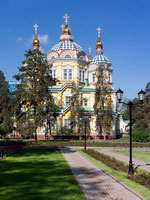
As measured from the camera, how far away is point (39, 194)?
27.2 feet

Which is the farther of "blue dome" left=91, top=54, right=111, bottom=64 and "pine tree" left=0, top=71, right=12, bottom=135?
"blue dome" left=91, top=54, right=111, bottom=64

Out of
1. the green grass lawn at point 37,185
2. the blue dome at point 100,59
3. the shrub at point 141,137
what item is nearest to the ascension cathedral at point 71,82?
the blue dome at point 100,59

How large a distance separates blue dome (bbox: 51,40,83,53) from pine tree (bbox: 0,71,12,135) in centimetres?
1263

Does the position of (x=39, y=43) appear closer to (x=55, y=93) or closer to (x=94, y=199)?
(x=55, y=93)

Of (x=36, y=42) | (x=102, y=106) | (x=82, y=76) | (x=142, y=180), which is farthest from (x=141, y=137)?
(x=36, y=42)

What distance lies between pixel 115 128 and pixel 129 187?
36.7m

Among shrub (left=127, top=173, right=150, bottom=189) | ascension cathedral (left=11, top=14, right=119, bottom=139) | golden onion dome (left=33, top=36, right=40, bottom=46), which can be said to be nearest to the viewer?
shrub (left=127, top=173, right=150, bottom=189)

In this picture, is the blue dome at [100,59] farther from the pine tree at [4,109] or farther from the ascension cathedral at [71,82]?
the pine tree at [4,109]

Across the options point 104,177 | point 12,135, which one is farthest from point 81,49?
point 104,177

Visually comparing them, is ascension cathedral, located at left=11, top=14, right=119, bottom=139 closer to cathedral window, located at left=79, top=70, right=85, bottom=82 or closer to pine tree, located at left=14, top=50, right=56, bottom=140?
cathedral window, located at left=79, top=70, right=85, bottom=82

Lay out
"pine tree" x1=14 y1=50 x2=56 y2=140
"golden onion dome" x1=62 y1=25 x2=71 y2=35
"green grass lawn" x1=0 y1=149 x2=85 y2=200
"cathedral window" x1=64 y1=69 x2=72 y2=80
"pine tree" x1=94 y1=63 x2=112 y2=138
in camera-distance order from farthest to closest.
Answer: "golden onion dome" x1=62 y1=25 x2=71 y2=35 → "cathedral window" x1=64 y1=69 x2=72 y2=80 → "pine tree" x1=94 y1=63 x2=112 y2=138 → "pine tree" x1=14 y1=50 x2=56 y2=140 → "green grass lawn" x1=0 y1=149 x2=85 y2=200

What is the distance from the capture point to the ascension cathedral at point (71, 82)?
41.9m

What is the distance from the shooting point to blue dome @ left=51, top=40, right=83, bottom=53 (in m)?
49.0

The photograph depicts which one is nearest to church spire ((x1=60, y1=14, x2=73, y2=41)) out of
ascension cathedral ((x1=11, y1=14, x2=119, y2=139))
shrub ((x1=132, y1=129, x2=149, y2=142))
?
ascension cathedral ((x1=11, y1=14, x2=119, y2=139))
